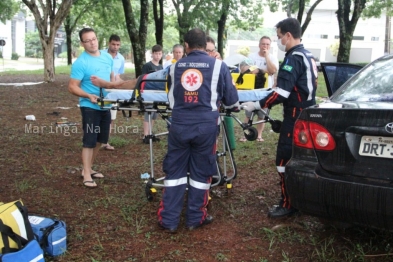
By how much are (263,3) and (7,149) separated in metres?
23.2

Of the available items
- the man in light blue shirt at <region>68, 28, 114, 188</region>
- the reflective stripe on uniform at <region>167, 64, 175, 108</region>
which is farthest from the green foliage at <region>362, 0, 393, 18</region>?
the reflective stripe on uniform at <region>167, 64, 175, 108</region>

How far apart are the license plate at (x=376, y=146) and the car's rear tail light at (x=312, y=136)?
0.63ft

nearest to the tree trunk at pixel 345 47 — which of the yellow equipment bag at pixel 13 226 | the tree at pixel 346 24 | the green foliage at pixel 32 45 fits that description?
the tree at pixel 346 24

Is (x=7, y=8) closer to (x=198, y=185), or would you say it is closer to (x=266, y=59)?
(x=266, y=59)

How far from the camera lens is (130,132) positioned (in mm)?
8914

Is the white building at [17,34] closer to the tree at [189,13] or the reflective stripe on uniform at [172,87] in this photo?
the tree at [189,13]

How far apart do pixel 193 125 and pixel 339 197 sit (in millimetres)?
1346

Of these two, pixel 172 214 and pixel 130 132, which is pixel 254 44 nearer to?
pixel 130 132

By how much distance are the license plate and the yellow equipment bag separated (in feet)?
7.71

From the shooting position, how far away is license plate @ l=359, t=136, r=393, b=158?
9.08 ft

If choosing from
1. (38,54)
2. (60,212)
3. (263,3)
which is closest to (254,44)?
(38,54)

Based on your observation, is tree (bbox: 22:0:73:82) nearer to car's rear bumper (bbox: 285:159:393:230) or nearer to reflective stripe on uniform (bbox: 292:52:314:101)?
reflective stripe on uniform (bbox: 292:52:314:101)

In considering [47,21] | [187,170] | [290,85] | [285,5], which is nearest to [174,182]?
[187,170]

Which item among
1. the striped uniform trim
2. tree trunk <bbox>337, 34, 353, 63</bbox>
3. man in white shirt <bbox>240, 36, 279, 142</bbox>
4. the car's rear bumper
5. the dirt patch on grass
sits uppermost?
tree trunk <bbox>337, 34, 353, 63</bbox>
